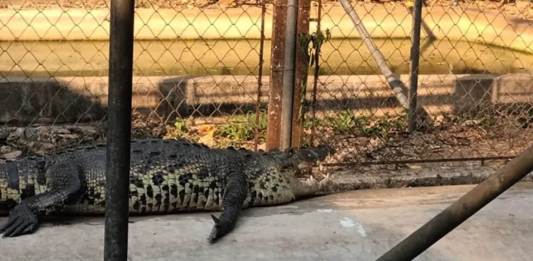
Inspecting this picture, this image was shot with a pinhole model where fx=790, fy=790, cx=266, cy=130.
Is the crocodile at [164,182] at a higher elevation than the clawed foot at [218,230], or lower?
higher

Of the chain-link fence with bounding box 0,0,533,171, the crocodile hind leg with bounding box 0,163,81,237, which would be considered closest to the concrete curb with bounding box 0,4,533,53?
the chain-link fence with bounding box 0,0,533,171

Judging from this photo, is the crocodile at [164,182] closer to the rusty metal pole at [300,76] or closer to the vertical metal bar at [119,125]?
the rusty metal pole at [300,76]

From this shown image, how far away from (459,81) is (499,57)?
2680 mm

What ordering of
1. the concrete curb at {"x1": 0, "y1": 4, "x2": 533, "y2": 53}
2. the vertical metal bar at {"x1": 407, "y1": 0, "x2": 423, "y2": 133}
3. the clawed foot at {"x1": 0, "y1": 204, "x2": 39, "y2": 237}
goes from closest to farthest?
1. the clawed foot at {"x1": 0, "y1": 204, "x2": 39, "y2": 237}
2. the vertical metal bar at {"x1": 407, "y1": 0, "x2": 423, "y2": 133}
3. the concrete curb at {"x1": 0, "y1": 4, "x2": 533, "y2": 53}

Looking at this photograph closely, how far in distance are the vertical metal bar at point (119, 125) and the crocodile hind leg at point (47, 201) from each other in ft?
5.82

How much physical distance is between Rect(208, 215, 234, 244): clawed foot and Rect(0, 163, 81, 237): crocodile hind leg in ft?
2.35

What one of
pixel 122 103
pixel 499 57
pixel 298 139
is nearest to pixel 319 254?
pixel 298 139

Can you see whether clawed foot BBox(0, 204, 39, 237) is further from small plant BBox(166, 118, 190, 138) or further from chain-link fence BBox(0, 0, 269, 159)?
small plant BBox(166, 118, 190, 138)

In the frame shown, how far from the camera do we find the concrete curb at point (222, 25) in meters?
8.06

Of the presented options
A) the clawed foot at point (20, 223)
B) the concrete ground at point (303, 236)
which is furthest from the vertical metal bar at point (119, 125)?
the clawed foot at point (20, 223)

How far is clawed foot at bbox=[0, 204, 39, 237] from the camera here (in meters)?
3.33

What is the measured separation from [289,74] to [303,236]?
1.14 meters

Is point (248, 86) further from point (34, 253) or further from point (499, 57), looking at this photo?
point (499, 57)

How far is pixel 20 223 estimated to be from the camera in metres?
3.37
